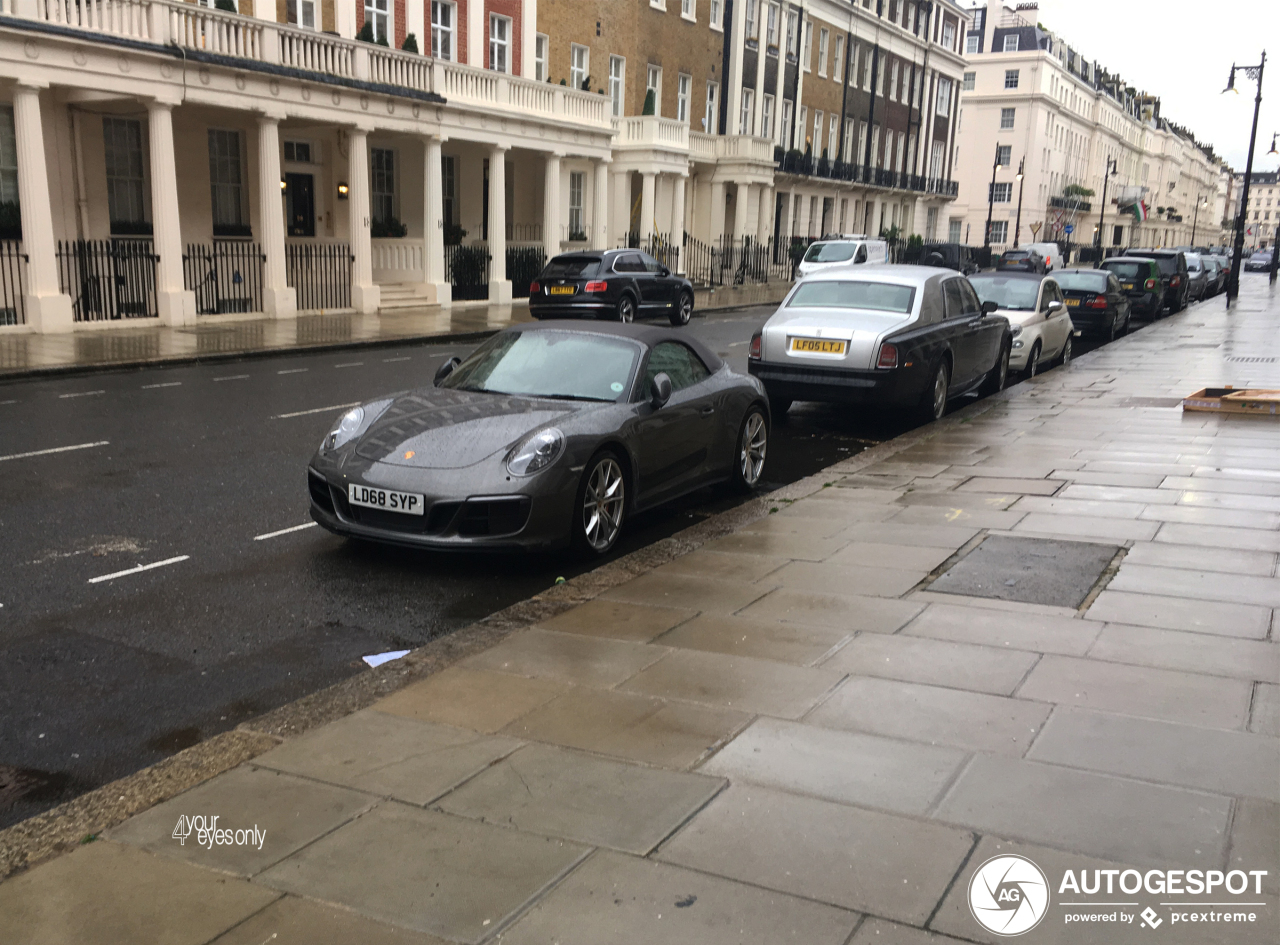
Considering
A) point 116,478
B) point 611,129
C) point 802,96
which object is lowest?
point 116,478

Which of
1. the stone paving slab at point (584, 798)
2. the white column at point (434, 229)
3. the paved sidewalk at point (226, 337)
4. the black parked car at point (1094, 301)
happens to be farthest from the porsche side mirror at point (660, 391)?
the white column at point (434, 229)

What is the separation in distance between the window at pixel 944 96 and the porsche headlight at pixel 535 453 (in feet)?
232

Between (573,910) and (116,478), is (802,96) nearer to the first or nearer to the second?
(116,478)

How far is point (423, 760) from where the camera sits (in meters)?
3.94

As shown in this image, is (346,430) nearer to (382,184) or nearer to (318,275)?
(318,275)

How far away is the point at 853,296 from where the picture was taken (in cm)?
1250

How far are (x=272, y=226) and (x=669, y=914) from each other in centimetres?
2282

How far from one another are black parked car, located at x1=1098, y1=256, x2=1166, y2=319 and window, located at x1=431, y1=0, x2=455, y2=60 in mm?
18350

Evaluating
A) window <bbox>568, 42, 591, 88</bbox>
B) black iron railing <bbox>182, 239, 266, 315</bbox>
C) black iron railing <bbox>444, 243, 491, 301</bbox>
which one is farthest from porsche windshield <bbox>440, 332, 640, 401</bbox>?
window <bbox>568, 42, 591, 88</bbox>

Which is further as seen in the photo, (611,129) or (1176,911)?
(611,129)

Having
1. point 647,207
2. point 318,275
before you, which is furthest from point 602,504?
point 647,207

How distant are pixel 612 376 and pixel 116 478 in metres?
4.22

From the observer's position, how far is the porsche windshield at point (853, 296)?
12.3 m

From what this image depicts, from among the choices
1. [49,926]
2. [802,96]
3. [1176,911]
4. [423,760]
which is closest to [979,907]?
[1176,911]
